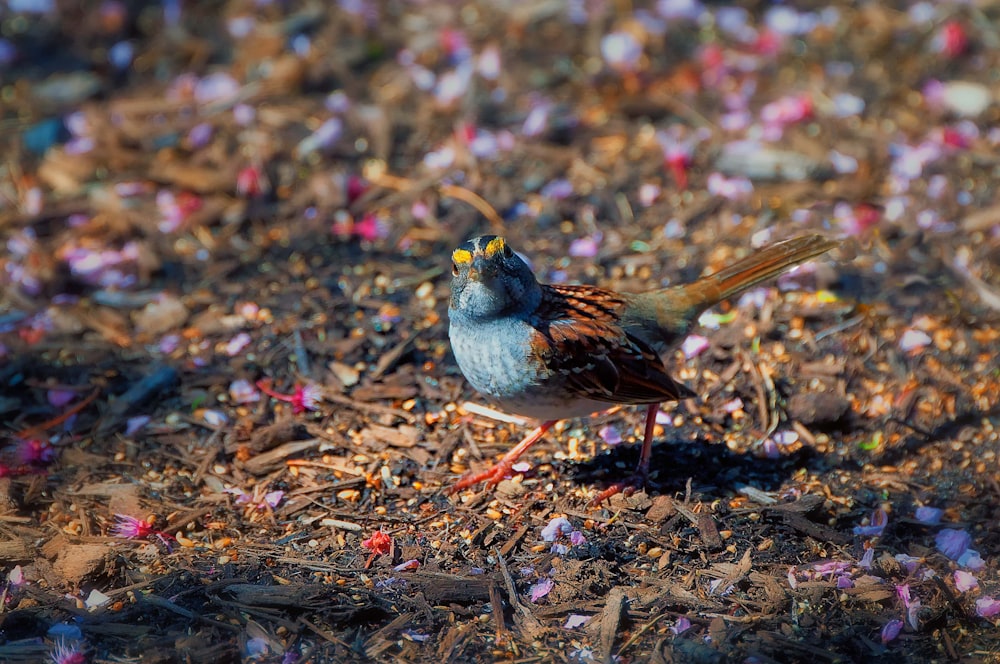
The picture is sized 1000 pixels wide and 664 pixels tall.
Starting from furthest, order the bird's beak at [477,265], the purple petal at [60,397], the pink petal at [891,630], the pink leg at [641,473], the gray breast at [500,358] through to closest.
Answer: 1. the purple petal at [60,397]
2. the pink leg at [641,473]
3. the gray breast at [500,358]
4. the bird's beak at [477,265]
5. the pink petal at [891,630]

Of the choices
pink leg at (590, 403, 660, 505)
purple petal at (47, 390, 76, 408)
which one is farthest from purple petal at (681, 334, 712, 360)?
purple petal at (47, 390, 76, 408)

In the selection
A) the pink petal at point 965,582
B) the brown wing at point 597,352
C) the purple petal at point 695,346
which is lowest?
the pink petal at point 965,582

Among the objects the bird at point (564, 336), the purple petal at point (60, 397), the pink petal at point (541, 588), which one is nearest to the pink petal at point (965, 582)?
the bird at point (564, 336)

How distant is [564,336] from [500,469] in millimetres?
667

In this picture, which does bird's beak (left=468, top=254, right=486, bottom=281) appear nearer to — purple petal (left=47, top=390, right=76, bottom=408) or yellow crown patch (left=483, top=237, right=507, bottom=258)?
yellow crown patch (left=483, top=237, right=507, bottom=258)

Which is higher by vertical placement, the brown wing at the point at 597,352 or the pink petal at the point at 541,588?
the brown wing at the point at 597,352

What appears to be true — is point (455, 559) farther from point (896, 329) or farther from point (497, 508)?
point (896, 329)

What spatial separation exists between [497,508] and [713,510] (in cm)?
87

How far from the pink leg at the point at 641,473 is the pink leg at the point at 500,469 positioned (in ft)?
1.29

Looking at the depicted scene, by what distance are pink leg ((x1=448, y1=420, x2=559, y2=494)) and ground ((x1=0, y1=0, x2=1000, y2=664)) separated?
0.23ft

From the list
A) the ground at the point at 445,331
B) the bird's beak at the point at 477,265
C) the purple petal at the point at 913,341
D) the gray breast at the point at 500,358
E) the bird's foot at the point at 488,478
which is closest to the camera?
the ground at the point at 445,331

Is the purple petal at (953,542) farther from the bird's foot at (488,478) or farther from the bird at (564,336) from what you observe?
the bird's foot at (488,478)

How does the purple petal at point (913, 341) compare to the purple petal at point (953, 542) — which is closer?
the purple petal at point (953, 542)

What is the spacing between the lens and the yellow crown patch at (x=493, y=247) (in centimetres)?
395
